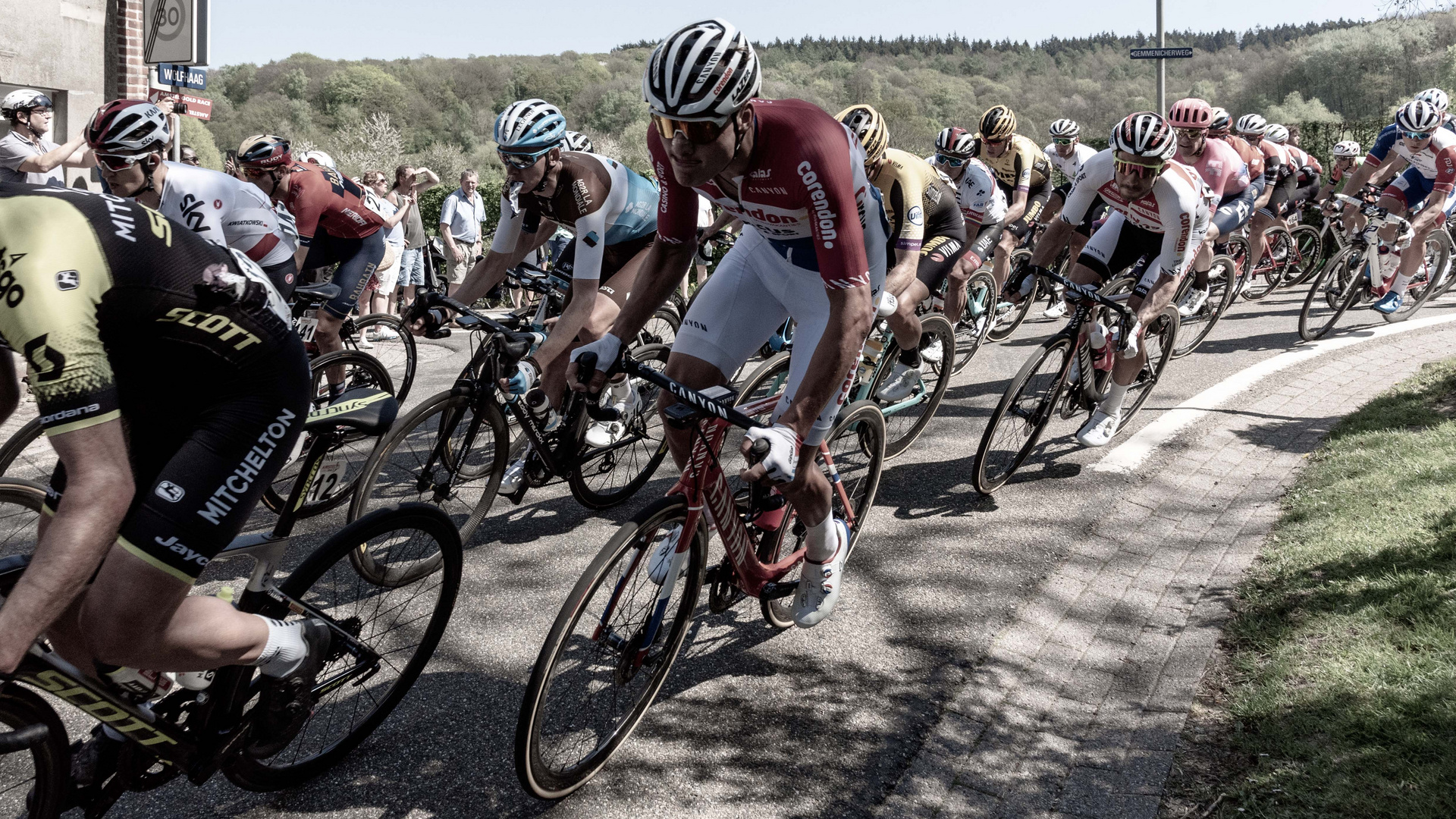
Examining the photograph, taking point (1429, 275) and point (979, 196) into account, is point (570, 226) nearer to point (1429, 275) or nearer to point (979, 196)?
point (979, 196)

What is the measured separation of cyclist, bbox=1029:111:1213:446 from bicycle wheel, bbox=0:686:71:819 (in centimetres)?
516

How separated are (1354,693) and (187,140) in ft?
125

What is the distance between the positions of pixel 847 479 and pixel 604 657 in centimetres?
195

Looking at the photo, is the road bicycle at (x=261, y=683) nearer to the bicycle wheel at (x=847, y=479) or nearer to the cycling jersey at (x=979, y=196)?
the bicycle wheel at (x=847, y=479)

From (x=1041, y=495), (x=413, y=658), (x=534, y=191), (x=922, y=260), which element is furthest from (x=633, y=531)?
(x=922, y=260)

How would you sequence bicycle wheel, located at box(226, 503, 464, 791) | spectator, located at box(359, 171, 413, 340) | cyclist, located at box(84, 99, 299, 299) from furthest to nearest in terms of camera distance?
spectator, located at box(359, 171, 413, 340)
cyclist, located at box(84, 99, 299, 299)
bicycle wheel, located at box(226, 503, 464, 791)

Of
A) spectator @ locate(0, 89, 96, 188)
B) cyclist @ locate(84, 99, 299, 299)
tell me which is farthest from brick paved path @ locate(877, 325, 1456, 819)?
spectator @ locate(0, 89, 96, 188)

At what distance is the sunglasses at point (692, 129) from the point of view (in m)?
3.20

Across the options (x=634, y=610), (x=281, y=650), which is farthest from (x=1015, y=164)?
(x=281, y=650)

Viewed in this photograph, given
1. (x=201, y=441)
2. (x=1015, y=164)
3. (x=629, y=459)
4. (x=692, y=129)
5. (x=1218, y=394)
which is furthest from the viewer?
(x=1015, y=164)

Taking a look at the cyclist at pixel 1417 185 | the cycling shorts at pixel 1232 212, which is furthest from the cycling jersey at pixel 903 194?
the cyclist at pixel 1417 185

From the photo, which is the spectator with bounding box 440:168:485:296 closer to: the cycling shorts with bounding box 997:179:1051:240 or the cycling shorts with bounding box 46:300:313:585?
the cycling shorts with bounding box 997:179:1051:240

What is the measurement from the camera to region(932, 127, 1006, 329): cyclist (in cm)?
882

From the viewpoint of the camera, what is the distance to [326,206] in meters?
6.92
